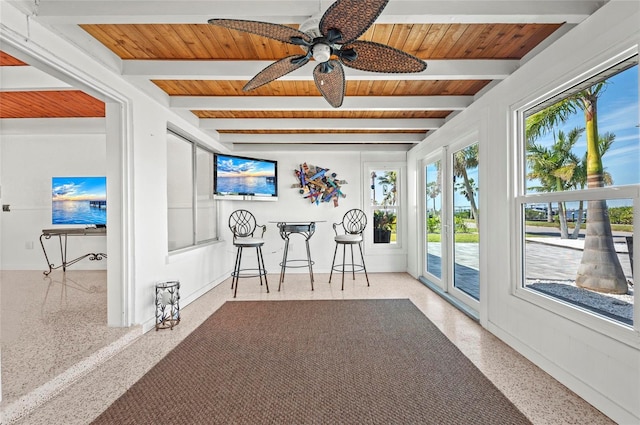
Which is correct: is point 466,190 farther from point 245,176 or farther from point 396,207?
point 245,176

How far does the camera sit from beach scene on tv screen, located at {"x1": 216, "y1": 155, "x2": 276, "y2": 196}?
A: 15.8 ft

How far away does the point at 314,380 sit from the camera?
2090 millimetres

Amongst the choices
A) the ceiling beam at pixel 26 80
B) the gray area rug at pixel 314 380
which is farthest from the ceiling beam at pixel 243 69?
the gray area rug at pixel 314 380

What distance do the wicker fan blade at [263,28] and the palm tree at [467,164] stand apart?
2703 millimetres

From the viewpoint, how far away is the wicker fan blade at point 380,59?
63.0 inches

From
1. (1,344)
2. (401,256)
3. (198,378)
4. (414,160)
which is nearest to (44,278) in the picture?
(1,344)

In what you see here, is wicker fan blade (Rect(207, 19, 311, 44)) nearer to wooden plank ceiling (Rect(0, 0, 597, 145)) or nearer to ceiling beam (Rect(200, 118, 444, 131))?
wooden plank ceiling (Rect(0, 0, 597, 145))

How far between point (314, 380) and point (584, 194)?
6.81ft

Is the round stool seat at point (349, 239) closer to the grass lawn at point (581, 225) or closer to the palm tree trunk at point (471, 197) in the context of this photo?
the palm tree trunk at point (471, 197)

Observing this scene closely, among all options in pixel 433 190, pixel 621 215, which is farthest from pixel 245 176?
pixel 621 215

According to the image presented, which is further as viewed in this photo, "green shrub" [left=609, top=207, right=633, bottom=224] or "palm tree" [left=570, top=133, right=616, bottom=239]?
"palm tree" [left=570, top=133, right=616, bottom=239]

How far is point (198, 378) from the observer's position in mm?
2129

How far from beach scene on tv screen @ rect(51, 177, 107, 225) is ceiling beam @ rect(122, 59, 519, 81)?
149 inches

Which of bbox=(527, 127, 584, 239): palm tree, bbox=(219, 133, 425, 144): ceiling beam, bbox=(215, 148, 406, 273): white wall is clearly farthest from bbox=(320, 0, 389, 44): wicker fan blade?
bbox=(215, 148, 406, 273): white wall
